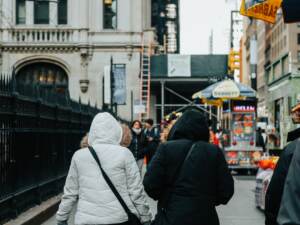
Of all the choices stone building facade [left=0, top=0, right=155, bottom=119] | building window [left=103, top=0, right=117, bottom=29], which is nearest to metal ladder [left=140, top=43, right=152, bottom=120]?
stone building facade [left=0, top=0, right=155, bottom=119]

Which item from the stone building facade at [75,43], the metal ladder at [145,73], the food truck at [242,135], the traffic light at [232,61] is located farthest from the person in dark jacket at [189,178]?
the traffic light at [232,61]

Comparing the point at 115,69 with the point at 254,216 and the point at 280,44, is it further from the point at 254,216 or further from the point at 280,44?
the point at 280,44

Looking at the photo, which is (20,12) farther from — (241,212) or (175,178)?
(175,178)

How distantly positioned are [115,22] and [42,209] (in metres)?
27.2

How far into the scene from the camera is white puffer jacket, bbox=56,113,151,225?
20.8ft

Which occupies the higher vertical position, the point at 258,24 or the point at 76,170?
the point at 258,24

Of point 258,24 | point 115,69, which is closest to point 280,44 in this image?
point 258,24

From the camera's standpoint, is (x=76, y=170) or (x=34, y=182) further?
(x=34, y=182)

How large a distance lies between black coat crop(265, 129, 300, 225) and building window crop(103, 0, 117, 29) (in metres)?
34.4

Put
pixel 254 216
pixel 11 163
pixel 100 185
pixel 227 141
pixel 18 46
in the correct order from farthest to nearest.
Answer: pixel 18 46
pixel 227 141
pixel 254 216
pixel 11 163
pixel 100 185

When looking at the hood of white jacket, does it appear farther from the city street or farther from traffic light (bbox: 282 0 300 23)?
the city street

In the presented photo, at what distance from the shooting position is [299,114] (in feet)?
25.5

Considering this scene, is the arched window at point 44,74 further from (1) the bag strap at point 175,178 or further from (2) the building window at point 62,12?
(1) the bag strap at point 175,178

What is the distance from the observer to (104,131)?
6.62 meters
